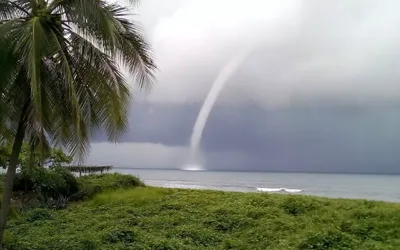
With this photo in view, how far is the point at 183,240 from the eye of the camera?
10.6 metres

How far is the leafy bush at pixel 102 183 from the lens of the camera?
60.7 ft

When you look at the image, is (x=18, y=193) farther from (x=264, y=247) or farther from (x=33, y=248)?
(x=264, y=247)

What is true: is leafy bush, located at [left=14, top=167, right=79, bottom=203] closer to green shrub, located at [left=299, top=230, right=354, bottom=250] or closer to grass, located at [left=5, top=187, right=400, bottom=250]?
grass, located at [left=5, top=187, right=400, bottom=250]

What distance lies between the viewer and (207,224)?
1240cm

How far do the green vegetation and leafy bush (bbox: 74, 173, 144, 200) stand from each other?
151cm

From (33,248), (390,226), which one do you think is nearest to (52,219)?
(33,248)

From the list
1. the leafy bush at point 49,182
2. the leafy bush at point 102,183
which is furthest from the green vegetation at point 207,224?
the leafy bush at point 102,183

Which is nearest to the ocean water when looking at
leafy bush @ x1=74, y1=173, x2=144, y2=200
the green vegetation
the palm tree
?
leafy bush @ x1=74, y1=173, x2=144, y2=200

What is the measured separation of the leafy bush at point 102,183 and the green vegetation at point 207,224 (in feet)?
4.96

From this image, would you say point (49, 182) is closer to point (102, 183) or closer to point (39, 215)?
point (102, 183)

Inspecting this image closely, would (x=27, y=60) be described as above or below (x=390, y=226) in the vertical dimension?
above

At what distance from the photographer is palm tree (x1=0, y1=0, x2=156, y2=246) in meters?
7.96

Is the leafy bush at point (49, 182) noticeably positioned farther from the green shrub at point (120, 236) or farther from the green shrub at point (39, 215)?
the green shrub at point (120, 236)

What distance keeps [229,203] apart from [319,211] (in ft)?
9.34
